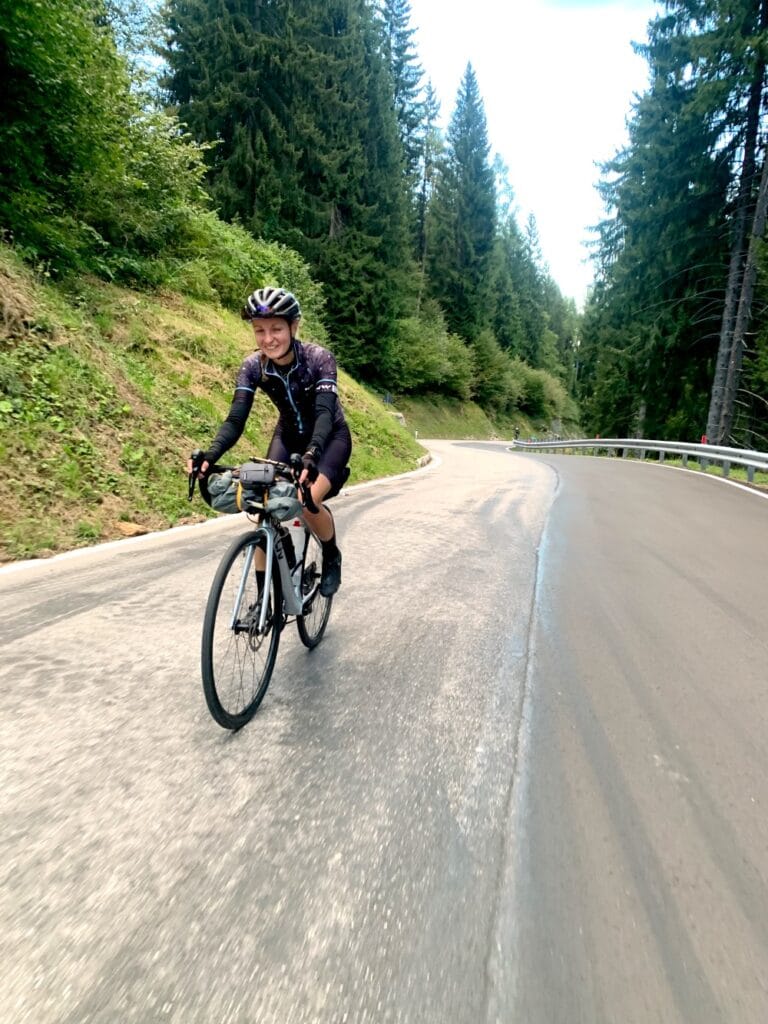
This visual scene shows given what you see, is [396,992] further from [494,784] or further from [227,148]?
[227,148]

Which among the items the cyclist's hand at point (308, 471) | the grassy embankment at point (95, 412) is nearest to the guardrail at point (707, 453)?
the grassy embankment at point (95, 412)

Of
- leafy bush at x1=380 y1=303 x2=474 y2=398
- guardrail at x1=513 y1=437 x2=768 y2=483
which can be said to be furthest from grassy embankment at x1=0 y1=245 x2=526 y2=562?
leafy bush at x1=380 y1=303 x2=474 y2=398

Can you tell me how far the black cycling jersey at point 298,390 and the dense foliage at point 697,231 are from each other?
17853 mm

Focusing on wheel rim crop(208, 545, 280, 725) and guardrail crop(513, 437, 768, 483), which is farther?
guardrail crop(513, 437, 768, 483)

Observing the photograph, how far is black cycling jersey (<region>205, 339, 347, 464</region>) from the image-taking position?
11.1 ft

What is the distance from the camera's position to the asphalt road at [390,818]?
5.01 feet

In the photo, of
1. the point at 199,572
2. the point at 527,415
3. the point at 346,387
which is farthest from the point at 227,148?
the point at 527,415

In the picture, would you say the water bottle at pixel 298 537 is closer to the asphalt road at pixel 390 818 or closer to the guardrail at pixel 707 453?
the asphalt road at pixel 390 818

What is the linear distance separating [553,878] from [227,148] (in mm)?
30390

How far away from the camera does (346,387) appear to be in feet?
64.4

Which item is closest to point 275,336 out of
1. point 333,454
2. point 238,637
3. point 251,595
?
point 333,454

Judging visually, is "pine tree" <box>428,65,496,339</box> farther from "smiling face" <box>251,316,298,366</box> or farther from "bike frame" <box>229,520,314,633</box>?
"bike frame" <box>229,520,314,633</box>

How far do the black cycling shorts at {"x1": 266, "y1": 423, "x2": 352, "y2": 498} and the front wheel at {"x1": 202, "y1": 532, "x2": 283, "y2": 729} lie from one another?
69 centimetres

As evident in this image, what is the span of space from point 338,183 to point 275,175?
5.66 m
